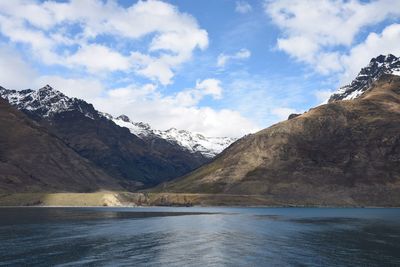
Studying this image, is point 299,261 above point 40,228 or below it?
below

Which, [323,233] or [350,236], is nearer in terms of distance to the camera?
[350,236]

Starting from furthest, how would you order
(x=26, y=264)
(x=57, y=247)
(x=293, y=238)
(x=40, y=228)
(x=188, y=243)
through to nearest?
(x=40, y=228), (x=293, y=238), (x=188, y=243), (x=57, y=247), (x=26, y=264)

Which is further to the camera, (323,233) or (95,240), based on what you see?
(323,233)

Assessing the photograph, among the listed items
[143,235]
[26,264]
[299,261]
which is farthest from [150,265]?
[143,235]

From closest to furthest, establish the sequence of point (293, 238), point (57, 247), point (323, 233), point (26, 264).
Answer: point (26, 264) → point (57, 247) → point (293, 238) → point (323, 233)

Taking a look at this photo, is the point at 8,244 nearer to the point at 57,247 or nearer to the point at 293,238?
the point at 57,247

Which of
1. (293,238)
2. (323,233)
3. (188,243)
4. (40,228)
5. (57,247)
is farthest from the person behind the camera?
(40,228)

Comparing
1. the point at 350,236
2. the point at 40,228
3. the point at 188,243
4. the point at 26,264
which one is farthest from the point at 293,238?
the point at 40,228

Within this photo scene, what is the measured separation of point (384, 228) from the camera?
15262 cm

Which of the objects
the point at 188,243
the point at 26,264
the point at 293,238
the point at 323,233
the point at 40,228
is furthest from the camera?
the point at 40,228

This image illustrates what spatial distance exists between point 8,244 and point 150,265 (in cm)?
4292

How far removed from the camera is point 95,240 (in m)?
118

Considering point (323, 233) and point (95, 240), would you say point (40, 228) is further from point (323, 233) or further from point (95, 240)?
point (323, 233)

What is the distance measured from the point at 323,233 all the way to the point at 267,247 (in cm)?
4057
